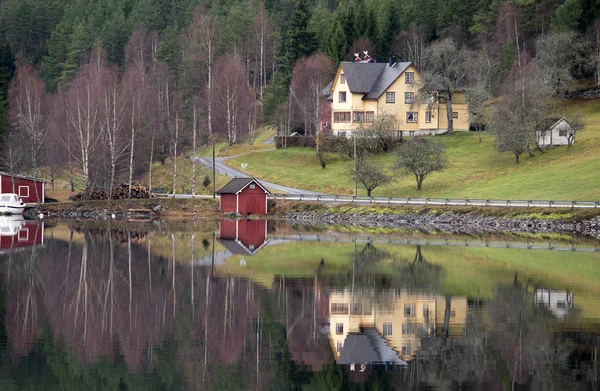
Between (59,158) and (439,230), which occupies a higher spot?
(59,158)

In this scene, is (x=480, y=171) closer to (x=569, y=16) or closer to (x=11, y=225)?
(x=569, y=16)

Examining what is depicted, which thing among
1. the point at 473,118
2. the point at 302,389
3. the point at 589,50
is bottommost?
the point at 302,389

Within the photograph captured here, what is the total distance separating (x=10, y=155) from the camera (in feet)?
306

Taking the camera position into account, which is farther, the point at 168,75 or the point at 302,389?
the point at 168,75

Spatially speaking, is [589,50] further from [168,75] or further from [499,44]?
[168,75]


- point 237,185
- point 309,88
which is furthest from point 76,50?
point 237,185

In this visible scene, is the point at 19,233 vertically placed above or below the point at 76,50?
below

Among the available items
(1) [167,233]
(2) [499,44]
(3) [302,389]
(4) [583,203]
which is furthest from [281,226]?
(2) [499,44]

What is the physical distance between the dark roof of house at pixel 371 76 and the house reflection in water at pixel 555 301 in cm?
6722

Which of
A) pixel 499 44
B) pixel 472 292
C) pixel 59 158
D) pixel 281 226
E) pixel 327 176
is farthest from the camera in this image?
pixel 499 44

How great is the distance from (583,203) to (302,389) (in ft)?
161

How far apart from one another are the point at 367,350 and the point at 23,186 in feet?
223

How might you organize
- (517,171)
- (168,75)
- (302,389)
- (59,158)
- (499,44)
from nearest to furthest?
(302,389) < (517,171) < (59,158) < (499,44) < (168,75)

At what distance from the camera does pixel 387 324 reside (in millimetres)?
31344
